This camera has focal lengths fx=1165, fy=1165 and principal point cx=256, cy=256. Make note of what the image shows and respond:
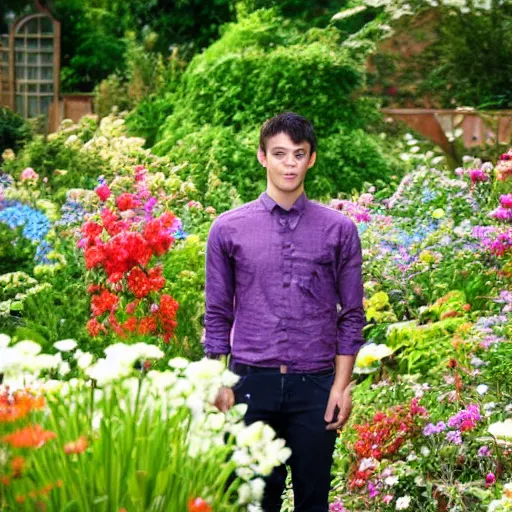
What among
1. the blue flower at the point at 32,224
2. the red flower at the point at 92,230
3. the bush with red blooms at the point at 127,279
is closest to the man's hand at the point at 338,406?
the bush with red blooms at the point at 127,279

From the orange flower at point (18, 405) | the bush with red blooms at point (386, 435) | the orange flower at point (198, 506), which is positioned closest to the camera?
the orange flower at point (198, 506)

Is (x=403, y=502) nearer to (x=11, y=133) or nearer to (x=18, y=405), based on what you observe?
(x=18, y=405)

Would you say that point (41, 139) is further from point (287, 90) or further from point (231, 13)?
point (231, 13)

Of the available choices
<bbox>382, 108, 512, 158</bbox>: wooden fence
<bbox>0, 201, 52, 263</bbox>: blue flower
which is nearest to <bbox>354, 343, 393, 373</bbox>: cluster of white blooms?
<bbox>0, 201, 52, 263</bbox>: blue flower

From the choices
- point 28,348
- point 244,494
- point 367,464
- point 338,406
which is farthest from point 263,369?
point 367,464

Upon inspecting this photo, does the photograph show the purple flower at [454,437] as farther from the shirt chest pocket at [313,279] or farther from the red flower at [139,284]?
the red flower at [139,284]

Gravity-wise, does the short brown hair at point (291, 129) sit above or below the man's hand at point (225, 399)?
above

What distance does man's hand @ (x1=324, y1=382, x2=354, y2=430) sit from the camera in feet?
11.6

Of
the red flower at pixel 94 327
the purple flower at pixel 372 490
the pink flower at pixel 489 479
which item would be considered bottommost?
the purple flower at pixel 372 490

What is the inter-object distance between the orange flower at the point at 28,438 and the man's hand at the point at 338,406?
971 millimetres

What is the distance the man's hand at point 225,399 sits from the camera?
3.53m

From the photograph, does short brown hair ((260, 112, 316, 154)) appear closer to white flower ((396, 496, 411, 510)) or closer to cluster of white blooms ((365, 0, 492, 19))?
white flower ((396, 496, 411, 510))

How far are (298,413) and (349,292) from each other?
1.32 ft

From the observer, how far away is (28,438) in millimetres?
2818
